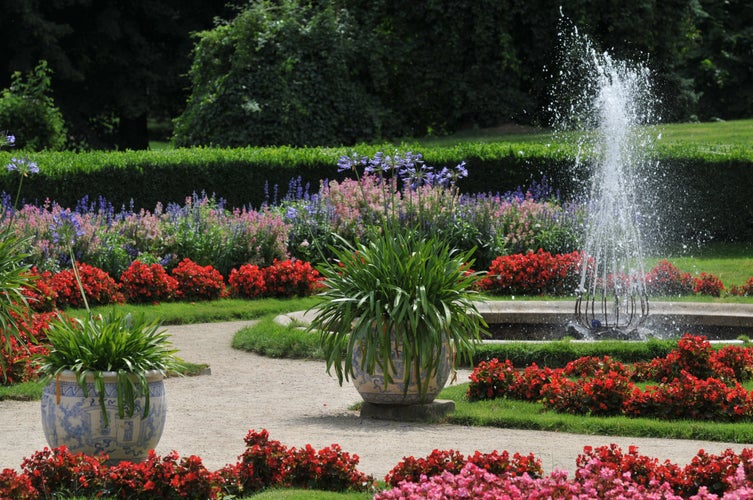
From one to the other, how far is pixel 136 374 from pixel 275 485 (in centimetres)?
86

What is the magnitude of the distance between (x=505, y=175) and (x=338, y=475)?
37.0ft

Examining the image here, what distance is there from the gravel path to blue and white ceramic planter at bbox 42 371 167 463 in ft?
1.35

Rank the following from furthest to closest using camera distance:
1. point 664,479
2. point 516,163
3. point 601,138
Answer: point 601,138, point 516,163, point 664,479

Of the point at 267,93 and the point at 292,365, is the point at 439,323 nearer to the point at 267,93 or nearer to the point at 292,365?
the point at 292,365

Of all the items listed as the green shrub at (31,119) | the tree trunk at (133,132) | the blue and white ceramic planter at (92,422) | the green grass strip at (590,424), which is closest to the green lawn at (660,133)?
the green shrub at (31,119)

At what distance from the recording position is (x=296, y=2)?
2283 cm

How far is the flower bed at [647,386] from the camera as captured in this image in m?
7.24

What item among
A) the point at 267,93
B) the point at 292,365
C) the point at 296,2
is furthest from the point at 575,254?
the point at 296,2

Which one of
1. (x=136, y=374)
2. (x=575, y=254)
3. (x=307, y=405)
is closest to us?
(x=136, y=374)

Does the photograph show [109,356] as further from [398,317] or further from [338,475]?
[398,317]

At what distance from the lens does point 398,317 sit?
7.07 metres

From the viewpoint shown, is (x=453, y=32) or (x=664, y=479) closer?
(x=664, y=479)

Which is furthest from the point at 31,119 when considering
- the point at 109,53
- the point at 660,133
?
the point at 660,133

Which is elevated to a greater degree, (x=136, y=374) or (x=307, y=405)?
(x=136, y=374)
